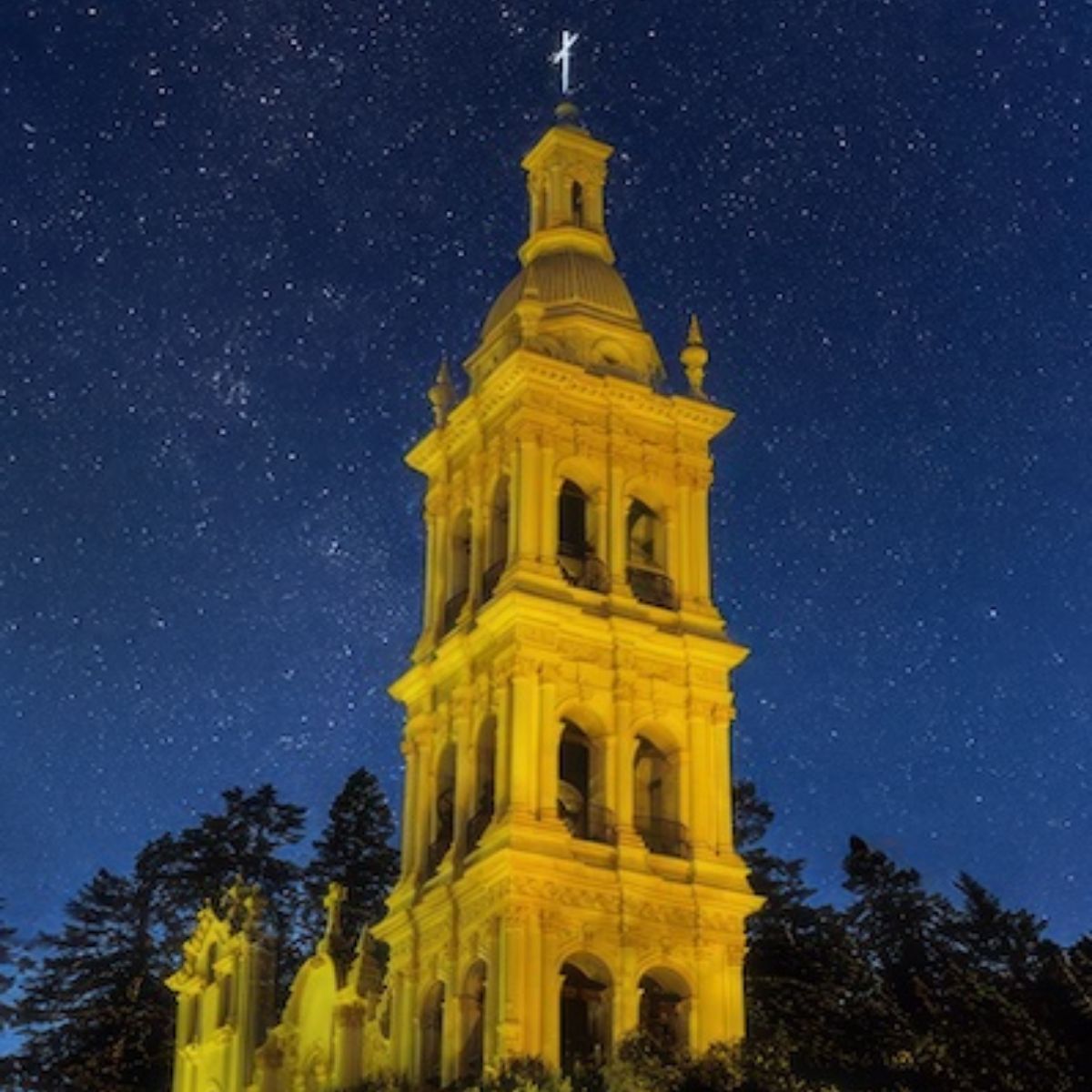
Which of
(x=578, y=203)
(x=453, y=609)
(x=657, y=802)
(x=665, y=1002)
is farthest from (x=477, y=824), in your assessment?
(x=578, y=203)

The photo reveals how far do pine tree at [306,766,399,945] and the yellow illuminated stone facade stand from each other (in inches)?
681

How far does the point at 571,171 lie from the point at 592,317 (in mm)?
5412

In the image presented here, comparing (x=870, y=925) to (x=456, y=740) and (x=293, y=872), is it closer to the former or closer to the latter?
(x=293, y=872)

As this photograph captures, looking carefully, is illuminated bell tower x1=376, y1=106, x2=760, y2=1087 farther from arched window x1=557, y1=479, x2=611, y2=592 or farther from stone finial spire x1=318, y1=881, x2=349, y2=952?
stone finial spire x1=318, y1=881, x2=349, y2=952

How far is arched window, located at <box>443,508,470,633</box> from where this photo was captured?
47594mm

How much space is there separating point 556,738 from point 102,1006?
26.8 m

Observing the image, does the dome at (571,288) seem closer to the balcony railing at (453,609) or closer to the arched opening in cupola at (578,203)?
the arched opening in cupola at (578,203)

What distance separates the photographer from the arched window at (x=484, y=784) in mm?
43594

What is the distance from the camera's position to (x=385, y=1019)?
44.7 m

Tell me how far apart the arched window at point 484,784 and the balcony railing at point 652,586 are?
4256mm

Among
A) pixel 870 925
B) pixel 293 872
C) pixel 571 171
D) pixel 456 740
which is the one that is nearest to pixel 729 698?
pixel 456 740

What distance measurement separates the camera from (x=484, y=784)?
44531 millimetres

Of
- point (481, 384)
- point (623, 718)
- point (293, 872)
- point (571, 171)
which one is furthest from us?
point (293, 872)

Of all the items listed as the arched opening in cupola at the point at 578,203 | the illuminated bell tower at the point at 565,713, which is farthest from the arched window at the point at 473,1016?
the arched opening in cupola at the point at 578,203
